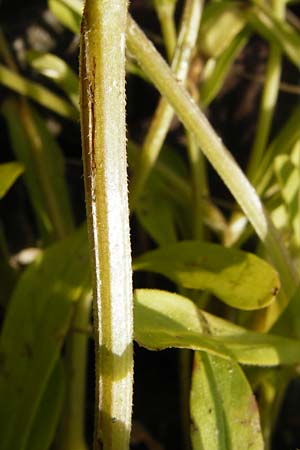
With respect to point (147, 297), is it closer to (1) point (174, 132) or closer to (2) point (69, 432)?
(2) point (69, 432)

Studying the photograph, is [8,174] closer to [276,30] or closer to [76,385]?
[76,385]

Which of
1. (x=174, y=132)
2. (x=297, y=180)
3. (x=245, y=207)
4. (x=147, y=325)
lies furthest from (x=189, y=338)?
(x=174, y=132)

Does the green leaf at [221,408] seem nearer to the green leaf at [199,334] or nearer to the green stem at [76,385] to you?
the green leaf at [199,334]

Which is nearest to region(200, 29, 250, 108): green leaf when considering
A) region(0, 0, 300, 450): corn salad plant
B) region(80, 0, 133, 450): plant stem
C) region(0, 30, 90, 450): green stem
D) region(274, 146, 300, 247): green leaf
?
region(0, 0, 300, 450): corn salad plant

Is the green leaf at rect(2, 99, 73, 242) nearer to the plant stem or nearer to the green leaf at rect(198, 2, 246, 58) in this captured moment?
the green leaf at rect(198, 2, 246, 58)

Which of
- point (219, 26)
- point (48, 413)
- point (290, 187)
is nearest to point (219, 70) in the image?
point (219, 26)
